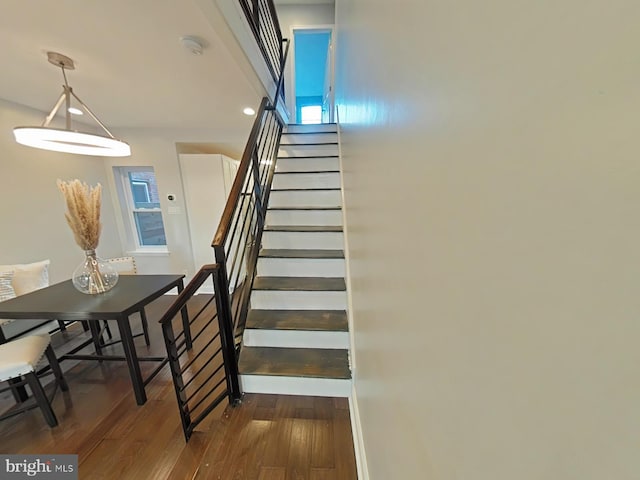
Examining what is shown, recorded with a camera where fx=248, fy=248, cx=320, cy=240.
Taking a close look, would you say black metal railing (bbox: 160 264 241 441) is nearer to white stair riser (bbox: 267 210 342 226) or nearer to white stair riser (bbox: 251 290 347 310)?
white stair riser (bbox: 251 290 347 310)

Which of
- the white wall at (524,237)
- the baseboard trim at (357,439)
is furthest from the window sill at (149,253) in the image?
the white wall at (524,237)

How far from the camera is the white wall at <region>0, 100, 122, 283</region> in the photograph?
2408mm

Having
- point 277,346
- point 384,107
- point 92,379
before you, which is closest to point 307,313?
point 277,346

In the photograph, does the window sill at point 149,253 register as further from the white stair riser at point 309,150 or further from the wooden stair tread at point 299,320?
the wooden stair tread at point 299,320

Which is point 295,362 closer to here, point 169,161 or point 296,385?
point 296,385

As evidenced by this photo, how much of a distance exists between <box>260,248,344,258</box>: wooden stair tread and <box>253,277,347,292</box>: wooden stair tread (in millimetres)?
184

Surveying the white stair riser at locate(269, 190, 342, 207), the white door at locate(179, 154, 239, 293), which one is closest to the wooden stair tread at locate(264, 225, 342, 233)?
the white stair riser at locate(269, 190, 342, 207)

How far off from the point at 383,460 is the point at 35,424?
7.21 feet

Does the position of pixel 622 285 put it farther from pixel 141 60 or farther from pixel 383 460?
pixel 141 60

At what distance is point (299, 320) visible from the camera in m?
1.80

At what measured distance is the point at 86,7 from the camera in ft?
4.15

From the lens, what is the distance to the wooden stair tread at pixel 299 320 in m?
1.73

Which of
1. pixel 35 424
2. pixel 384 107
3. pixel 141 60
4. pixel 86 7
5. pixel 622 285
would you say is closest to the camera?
pixel 622 285

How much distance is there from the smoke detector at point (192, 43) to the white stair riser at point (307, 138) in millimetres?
1713
